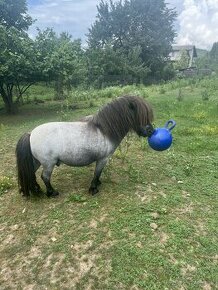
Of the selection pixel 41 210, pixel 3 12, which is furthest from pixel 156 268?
pixel 3 12

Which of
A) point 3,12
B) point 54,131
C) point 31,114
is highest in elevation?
point 3,12

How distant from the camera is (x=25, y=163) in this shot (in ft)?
16.2

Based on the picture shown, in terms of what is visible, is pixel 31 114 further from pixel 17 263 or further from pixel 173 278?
pixel 173 278

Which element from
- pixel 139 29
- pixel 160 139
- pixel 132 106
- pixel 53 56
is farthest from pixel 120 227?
pixel 139 29

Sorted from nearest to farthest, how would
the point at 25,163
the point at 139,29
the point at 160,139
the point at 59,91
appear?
the point at 25,163, the point at 160,139, the point at 59,91, the point at 139,29

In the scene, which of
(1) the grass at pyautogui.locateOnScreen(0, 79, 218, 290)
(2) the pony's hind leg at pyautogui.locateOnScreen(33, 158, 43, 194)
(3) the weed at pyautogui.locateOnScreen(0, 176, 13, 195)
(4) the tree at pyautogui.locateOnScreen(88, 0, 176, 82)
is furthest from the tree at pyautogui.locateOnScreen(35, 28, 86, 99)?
(4) the tree at pyautogui.locateOnScreen(88, 0, 176, 82)

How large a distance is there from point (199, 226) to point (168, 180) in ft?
5.25

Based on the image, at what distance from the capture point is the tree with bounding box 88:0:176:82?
3966 centimetres

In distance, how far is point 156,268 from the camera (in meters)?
3.74

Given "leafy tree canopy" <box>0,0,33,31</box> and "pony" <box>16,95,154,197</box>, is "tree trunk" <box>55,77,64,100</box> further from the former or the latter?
"pony" <box>16,95,154,197</box>

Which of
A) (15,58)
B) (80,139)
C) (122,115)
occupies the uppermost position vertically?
(15,58)

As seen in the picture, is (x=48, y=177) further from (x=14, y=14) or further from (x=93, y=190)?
(x=14, y=14)

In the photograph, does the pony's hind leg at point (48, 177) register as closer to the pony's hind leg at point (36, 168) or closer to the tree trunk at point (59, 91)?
the pony's hind leg at point (36, 168)

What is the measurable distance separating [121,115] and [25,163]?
5.63ft
